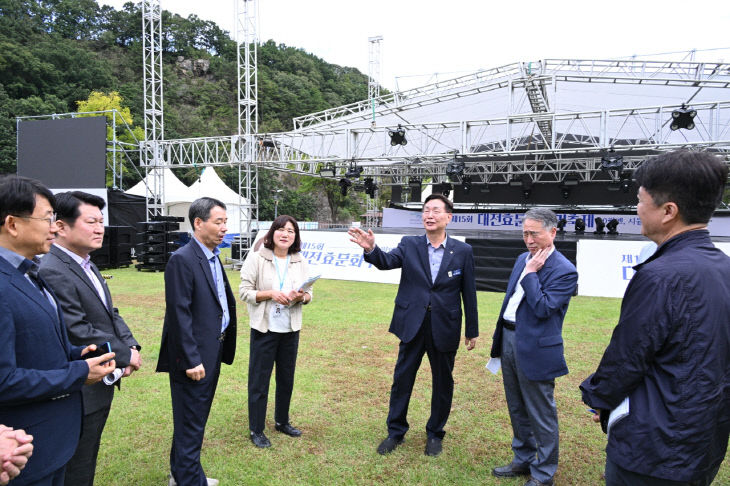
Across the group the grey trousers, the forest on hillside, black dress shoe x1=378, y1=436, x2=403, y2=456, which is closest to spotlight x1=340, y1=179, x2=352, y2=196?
black dress shoe x1=378, y1=436, x2=403, y2=456

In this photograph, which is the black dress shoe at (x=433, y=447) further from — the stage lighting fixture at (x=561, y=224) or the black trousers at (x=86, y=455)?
the stage lighting fixture at (x=561, y=224)

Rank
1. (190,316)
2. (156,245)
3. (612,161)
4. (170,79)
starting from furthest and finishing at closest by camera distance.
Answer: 1. (170,79)
2. (156,245)
3. (612,161)
4. (190,316)

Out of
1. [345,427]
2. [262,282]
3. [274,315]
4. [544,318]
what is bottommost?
[345,427]

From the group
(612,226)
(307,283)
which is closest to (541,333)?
(307,283)

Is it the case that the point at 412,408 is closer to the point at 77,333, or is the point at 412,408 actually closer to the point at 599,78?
the point at 77,333

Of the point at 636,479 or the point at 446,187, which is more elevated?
the point at 446,187

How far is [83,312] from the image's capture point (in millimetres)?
2072

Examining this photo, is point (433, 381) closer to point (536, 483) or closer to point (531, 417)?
point (531, 417)

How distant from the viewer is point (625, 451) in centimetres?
147

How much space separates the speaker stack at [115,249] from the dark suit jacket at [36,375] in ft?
44.8

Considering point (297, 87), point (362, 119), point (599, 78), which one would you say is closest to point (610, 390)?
point (599, 78)

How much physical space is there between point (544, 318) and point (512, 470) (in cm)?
113

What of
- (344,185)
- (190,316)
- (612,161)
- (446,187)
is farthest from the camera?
(446,187)

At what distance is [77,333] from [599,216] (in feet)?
70.9
